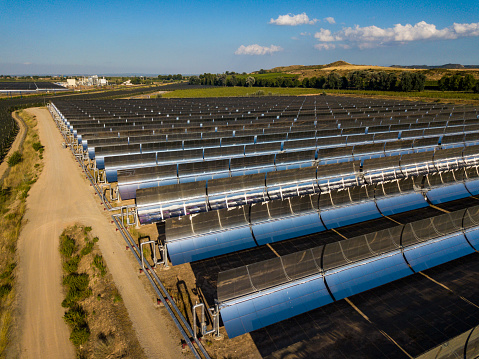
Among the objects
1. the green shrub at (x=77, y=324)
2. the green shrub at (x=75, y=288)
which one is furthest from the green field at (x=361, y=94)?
the green shrub at (x=77, y=324)

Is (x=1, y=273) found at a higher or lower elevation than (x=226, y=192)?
lower

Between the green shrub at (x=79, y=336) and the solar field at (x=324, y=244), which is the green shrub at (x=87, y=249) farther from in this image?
the green shrub at (x=79, y=336)

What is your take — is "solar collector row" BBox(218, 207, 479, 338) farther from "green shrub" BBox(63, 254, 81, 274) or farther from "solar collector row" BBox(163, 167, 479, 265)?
"green shrub" BBox(63, 254, 81, 274)

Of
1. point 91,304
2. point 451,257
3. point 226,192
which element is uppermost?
point 226,192

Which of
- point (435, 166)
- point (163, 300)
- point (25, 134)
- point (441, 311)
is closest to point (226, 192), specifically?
point (163, 300)

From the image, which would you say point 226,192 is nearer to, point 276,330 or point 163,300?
point 163,300

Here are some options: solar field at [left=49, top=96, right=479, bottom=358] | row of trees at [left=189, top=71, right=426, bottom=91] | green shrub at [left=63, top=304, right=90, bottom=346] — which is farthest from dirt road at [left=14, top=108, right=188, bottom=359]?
row of trees at [left=189, top=71, right=426, bottom=91]

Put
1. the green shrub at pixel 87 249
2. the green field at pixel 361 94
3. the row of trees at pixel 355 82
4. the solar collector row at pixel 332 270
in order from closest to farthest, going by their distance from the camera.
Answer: the solar collector row at pixel 332 270 < the green shrub at pixel 87 249 < the green field at pixel 361 94 < the row of trees at pixel 355 82
